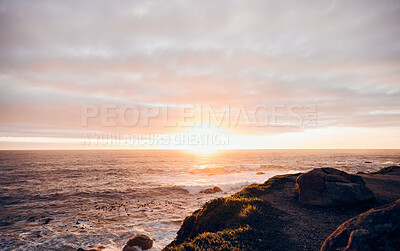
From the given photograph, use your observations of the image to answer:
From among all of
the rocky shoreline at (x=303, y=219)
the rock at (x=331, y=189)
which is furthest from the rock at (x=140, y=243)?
the rock at (x=331, y=189)

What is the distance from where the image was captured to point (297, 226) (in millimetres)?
9586

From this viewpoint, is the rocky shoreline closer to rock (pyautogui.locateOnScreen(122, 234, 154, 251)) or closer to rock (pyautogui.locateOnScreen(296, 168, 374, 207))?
rock (pyautogui.locateOnScreen(296, 168, 374, 207))

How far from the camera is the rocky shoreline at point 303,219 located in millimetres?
5023

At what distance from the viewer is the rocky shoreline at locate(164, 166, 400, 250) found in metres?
5.02

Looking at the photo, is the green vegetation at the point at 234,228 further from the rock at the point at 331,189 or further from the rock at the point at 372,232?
the rock at the point at 331,189

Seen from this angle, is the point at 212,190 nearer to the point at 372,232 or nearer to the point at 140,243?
the point at 140,243

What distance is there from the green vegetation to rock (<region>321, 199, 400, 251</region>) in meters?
2.87

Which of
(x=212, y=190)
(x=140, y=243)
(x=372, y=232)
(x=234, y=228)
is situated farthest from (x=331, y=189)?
(x=212, y=190)

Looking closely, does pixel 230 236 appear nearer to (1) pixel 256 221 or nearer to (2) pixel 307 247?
(1) pixel 256 221

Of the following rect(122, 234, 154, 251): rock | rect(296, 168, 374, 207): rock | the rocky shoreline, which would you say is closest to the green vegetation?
the rocky shoreline

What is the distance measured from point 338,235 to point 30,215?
2653cm

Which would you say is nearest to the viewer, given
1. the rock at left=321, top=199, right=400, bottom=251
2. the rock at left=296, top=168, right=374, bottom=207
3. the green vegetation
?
the rock at left=321, top=199, right=400, bottom=251


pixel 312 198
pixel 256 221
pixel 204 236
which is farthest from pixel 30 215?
pixel 312 198

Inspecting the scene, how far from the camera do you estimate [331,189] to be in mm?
13047
